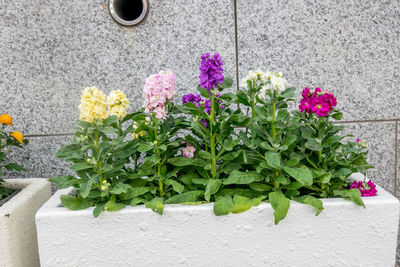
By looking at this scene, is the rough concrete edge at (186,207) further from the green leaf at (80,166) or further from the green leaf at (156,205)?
the green leaf at (80,166)

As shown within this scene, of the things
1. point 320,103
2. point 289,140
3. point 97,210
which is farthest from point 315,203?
point 97,210

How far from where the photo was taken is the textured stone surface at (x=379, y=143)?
181 centimetres

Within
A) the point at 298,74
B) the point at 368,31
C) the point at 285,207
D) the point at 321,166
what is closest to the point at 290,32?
the point at 298,74

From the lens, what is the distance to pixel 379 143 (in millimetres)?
1813

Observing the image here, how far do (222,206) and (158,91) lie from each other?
429 mm

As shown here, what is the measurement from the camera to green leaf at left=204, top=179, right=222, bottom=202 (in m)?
1.12

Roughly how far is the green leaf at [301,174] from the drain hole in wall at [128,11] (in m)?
1.10

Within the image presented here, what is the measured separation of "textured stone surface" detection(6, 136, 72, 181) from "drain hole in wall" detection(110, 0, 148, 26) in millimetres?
667

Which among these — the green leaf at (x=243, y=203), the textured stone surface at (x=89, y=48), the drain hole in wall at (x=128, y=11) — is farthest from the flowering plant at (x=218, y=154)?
the drain hole in wall at (x=128, y=11)

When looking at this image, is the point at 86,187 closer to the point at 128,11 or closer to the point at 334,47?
the point at 128,11

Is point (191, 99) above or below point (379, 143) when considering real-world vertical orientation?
above

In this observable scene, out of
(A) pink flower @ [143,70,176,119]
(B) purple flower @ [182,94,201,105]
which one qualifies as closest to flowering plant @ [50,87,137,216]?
(A) pink flower @ [143,70,176,119]

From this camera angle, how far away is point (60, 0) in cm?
173

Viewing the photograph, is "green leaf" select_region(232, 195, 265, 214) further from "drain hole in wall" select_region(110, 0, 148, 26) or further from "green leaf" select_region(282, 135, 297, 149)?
"drain hole in wall" select_region(110, 0, 148, 26)
